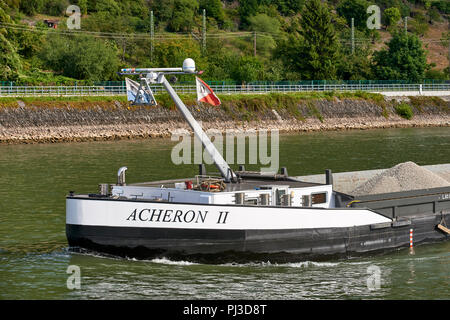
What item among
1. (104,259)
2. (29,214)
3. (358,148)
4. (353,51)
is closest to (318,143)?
(358,148)

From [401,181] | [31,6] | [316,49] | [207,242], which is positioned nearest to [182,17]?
[31,6]

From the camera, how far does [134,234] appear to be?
75.6ft

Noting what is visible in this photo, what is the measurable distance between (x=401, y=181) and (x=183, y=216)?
31.8 ft

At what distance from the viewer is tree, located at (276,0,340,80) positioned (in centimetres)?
11625

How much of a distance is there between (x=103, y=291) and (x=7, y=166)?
32673 millimetres

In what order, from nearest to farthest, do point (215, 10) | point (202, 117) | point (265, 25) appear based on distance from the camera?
point (202, 117) < point (265, 25) < point (215, 10)

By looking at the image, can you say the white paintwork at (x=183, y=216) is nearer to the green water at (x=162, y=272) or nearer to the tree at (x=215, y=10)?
the green water at (x=162, y=272)

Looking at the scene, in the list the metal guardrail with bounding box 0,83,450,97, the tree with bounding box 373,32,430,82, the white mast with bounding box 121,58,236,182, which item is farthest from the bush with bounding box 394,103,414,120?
the white mast with bounding box 121,58,236,182

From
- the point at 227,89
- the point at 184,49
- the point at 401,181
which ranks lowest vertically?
the point at 401,181

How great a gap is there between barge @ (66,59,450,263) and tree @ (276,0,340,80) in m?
91.8

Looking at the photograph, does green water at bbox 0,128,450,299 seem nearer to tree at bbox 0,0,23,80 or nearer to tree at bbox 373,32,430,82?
tree at bbox 0,0,23,80

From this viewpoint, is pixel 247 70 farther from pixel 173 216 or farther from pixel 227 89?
pixel 173 216

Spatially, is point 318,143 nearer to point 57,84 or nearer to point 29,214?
→ point 57,84

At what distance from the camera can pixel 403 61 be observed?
12375 centimetres
